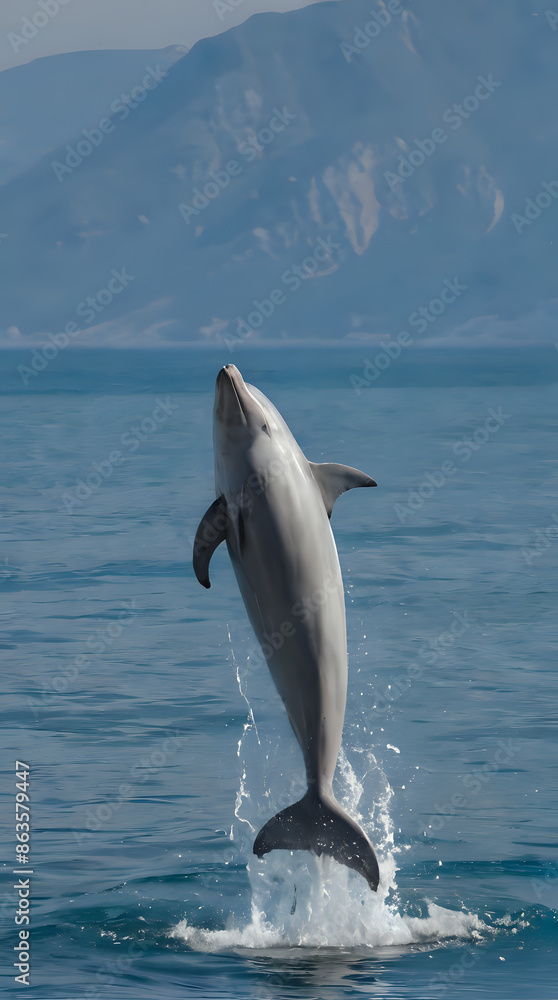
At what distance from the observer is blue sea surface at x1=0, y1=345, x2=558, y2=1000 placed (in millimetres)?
10195

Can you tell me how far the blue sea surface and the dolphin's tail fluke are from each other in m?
0.95

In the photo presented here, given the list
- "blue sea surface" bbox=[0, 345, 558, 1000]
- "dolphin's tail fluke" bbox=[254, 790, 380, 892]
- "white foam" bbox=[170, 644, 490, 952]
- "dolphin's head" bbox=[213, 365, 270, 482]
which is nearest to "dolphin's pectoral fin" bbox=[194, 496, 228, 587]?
"dolphin's head" bbox=[213, 365, 270, 482]

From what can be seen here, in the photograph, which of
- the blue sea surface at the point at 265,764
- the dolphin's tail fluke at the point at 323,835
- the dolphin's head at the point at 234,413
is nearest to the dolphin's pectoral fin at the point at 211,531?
the dolphin's head at the point at 234,413

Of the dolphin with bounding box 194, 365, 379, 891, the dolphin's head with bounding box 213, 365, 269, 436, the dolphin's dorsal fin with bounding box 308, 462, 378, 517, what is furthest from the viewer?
the dolphin's dorsal fin with bounding box 308, 462, 378, 517

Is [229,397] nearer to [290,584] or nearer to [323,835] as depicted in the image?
[290,584]

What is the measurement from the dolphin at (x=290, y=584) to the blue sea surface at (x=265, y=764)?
1.19m

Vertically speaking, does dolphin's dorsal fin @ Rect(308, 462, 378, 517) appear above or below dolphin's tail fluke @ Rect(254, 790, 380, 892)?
above

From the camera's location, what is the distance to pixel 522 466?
142ft

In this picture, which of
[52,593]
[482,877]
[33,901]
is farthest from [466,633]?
[33,901]

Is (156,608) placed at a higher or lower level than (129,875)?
higher

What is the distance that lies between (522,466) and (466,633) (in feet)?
78.5

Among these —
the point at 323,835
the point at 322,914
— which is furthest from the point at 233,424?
the point at 322,914

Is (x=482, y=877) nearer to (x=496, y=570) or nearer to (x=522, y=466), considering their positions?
(x=496, y=570)

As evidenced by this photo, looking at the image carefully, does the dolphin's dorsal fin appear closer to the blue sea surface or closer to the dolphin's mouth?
the dolphin's mouth
